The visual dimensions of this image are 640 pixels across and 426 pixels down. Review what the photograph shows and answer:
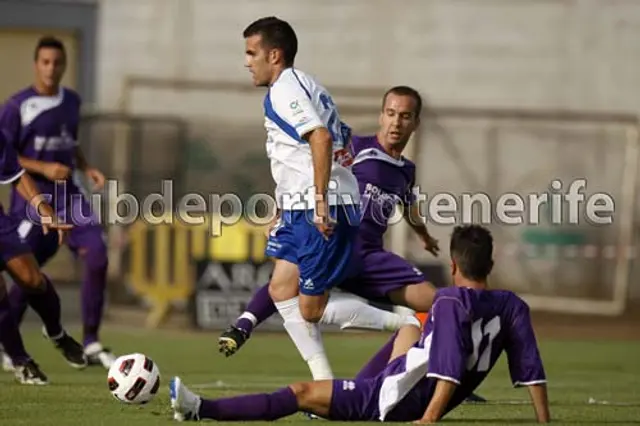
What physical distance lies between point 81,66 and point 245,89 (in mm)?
2448

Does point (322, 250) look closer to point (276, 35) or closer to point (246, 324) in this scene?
point (246, 324)

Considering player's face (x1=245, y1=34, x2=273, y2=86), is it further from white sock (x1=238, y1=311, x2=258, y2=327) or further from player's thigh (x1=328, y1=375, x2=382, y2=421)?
player's thigh (x1=328, y1=375, x2=382, y2=421)

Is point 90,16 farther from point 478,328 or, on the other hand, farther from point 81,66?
point 478,328

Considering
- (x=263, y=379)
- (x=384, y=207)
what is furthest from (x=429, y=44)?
(x=384, y=207)

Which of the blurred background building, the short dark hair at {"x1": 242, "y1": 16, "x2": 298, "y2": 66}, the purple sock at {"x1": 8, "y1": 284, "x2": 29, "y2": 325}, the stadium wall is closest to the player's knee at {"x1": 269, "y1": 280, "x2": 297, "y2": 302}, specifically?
the short dark hair at {"x1": 242, "y1": 16, "x2": 298, "y2": 66}

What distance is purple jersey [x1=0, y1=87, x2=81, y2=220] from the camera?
12.3 m

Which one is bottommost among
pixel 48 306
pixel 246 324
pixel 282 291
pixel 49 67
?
pixel 48 306

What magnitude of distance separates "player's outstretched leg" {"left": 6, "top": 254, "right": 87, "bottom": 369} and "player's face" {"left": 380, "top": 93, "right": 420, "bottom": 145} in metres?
2.61

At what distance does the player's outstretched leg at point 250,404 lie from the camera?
7473 mm

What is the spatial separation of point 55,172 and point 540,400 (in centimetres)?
543

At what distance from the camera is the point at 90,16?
2362 centimetres

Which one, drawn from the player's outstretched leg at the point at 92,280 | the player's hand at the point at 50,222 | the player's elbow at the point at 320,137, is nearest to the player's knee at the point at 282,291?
the player's elbow at the point at 320,137

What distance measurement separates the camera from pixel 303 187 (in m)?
8.76

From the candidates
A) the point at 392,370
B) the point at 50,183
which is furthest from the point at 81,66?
the point at 392,370
